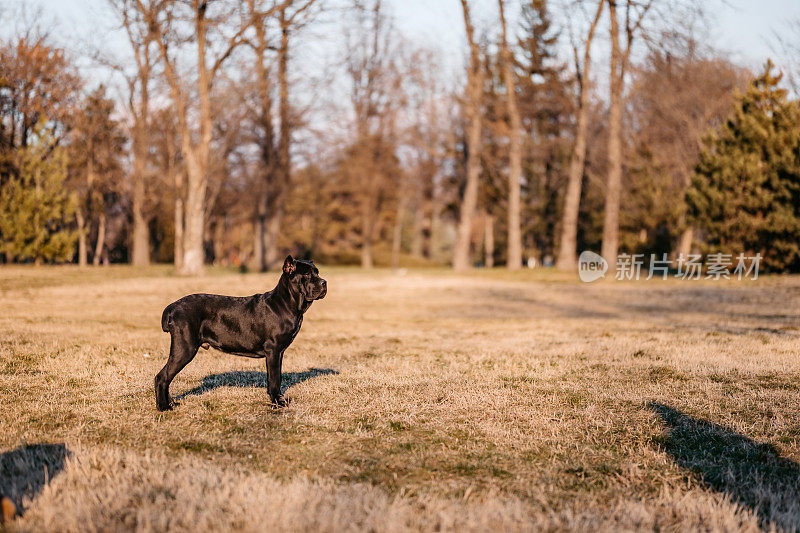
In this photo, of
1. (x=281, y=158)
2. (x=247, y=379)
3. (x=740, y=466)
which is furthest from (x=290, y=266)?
(x=281, y=158)

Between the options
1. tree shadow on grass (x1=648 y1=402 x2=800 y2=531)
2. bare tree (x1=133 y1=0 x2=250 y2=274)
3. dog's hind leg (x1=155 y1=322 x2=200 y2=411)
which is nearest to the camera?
tree shadow on grass (x1=648 y1=402 x2=800 y2=531)

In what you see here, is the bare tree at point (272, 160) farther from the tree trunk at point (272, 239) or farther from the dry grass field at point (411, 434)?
the dry grass field at point (411, 434)

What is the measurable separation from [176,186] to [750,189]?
26429 millimetres

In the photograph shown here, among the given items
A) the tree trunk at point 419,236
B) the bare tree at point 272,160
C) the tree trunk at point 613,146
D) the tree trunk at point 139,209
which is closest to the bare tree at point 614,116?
the tree trunk at point 613,146

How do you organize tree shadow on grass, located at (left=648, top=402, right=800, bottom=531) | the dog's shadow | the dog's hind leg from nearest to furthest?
tree shadow on grass, located at (left=648, top=402, right=800, bottom=531)
the dog's hind leg
the dog's shadow

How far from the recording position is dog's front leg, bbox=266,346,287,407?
16.8 feet

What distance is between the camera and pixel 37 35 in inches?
1053

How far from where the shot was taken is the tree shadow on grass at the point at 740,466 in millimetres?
3381

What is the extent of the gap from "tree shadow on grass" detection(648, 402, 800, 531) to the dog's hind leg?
3.80m

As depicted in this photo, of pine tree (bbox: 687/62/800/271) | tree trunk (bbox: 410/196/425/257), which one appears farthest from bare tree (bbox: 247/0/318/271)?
tree trunk (bbox: 410/196/425/257)

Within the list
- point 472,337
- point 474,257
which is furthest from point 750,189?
point 474,257

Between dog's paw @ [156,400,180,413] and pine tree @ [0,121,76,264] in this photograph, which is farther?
pine tree @ [0,121,76,264]

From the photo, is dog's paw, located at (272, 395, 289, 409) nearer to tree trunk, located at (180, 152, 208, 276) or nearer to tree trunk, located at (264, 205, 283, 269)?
tree trunk, located at (180, 152, 208, 276)

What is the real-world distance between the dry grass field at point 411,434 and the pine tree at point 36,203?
17951 millimetres
